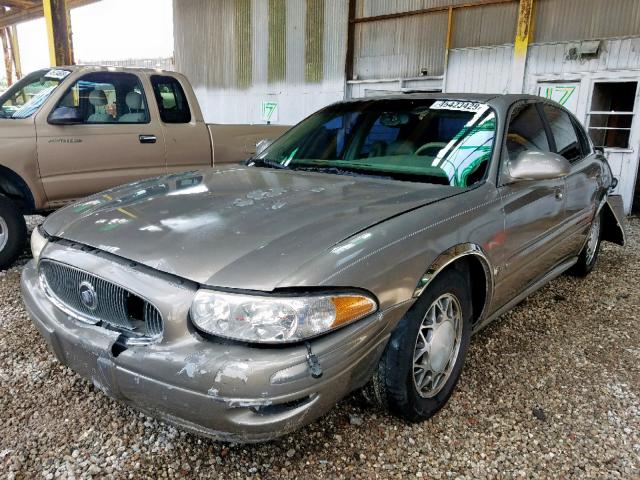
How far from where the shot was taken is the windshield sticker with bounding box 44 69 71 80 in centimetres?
482

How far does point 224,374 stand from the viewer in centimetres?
157

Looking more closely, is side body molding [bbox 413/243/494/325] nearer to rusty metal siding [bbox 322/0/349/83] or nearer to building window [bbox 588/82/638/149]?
building window [bbox 588/82/638/149]

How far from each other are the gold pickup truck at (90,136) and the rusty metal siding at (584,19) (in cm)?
539

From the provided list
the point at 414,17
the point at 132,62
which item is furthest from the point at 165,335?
the point at 132,62

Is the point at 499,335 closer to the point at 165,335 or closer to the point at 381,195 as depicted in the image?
the point at 381,195

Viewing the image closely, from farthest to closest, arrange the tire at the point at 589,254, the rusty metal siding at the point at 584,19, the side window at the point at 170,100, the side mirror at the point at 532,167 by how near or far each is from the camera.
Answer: the rusty metal siding at the point at 584,19 → the side window at the point at 170,100 → the tire at the point at 589,254 → the side mirror at the point at 532,167

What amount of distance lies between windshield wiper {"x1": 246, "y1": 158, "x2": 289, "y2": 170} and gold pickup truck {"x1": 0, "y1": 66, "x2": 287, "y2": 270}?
2303 millimetres

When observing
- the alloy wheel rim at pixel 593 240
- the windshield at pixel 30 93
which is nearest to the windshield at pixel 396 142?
the alloy wheel rim at pixel 593 240

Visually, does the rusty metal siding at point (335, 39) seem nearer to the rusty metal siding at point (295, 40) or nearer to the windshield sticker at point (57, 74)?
the rusty metal siding at point (295, 40)

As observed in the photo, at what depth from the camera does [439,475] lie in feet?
6.44

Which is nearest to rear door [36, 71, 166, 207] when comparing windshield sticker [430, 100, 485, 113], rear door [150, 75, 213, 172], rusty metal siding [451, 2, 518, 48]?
rear door [150, 75, 213, 172]

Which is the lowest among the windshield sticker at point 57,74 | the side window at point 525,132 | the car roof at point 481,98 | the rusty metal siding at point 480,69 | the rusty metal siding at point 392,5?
the side window at point 525,132

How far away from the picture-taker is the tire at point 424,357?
1.98m

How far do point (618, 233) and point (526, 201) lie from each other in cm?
250
